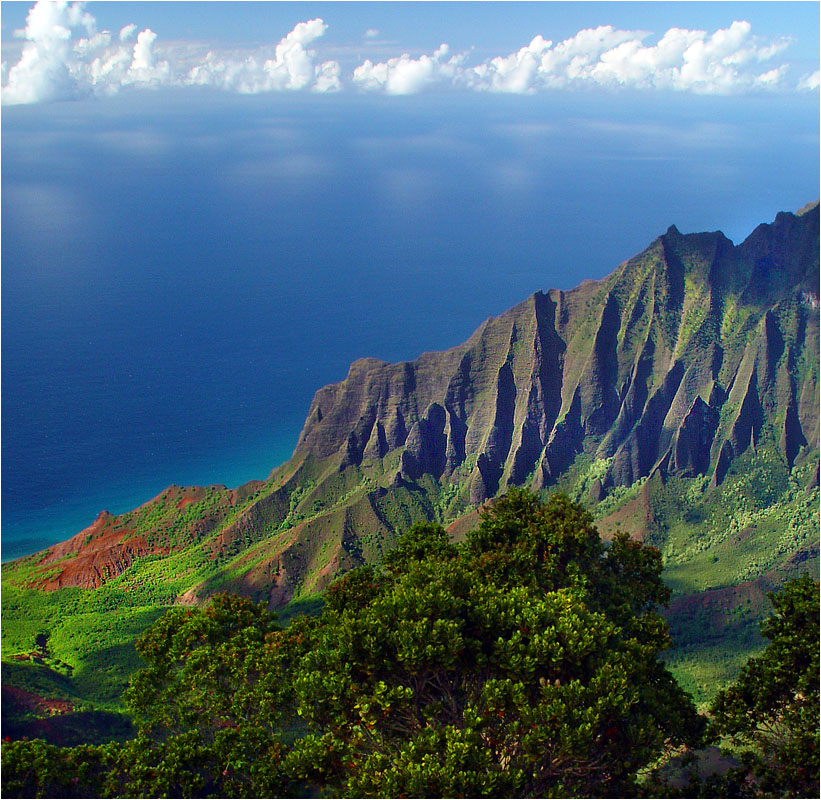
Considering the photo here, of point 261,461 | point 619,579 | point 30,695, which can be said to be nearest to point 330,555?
point 30,695

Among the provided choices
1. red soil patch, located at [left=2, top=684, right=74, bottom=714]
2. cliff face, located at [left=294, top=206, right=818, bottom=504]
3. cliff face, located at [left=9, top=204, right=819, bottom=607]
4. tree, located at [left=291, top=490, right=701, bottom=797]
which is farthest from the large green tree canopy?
cliff face, located at [left=294, top=206, right=818, bottom=504]

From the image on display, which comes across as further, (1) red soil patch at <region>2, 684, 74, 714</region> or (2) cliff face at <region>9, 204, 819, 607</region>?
(2) cliff face at <region>9, 204, 819, 607</region>

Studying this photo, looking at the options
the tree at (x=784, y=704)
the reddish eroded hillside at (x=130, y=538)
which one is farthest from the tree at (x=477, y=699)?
the reddish eroded hillside at (x=130, y=538)

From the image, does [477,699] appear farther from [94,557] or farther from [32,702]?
[94,557]

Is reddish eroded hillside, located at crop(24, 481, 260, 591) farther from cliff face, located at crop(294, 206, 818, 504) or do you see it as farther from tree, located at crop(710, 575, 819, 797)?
tree, located at crop(710, 575, 819, 797)

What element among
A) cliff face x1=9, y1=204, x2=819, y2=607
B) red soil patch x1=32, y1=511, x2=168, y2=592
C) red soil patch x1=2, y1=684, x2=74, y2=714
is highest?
cliff face x1=9, y1=204, x2=819, y2=607

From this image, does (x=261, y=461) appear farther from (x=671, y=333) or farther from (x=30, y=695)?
(x=30, y=695)
